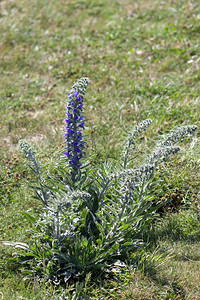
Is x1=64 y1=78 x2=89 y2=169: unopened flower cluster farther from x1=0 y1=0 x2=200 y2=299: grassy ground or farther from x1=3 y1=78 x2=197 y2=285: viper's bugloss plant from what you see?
x1=0 y1=0 x2=200 y2=299: grassy ground

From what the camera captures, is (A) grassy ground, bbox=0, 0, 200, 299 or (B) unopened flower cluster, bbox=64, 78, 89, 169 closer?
(B) unopened flower cluster, bbox=64, 78, 89, 169

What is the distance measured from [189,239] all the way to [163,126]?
6.45 ft

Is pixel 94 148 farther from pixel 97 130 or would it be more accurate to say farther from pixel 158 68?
pixel 158 68

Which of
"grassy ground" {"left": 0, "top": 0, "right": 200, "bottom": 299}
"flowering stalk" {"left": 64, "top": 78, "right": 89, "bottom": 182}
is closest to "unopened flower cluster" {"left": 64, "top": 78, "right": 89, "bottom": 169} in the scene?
"flowering stalk" {"left": 64, "top": 78, "right": 89, "bottom": 182}

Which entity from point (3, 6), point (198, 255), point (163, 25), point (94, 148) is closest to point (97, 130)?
point (94, 148)

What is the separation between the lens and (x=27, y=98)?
6148 mm

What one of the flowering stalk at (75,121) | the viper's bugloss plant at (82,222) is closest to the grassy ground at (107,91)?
the viper's bugloss plant at (82,222)

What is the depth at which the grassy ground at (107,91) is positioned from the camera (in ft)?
10.6

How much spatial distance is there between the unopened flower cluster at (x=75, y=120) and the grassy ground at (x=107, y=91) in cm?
105

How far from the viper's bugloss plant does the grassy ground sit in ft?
0.75

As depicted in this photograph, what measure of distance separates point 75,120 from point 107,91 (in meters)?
3.01

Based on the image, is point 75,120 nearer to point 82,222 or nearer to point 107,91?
point 82,222

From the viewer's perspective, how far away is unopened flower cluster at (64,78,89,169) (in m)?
2.92

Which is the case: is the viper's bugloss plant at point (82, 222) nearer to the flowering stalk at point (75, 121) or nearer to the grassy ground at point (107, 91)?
the flowering stalk at point (75, 121)
